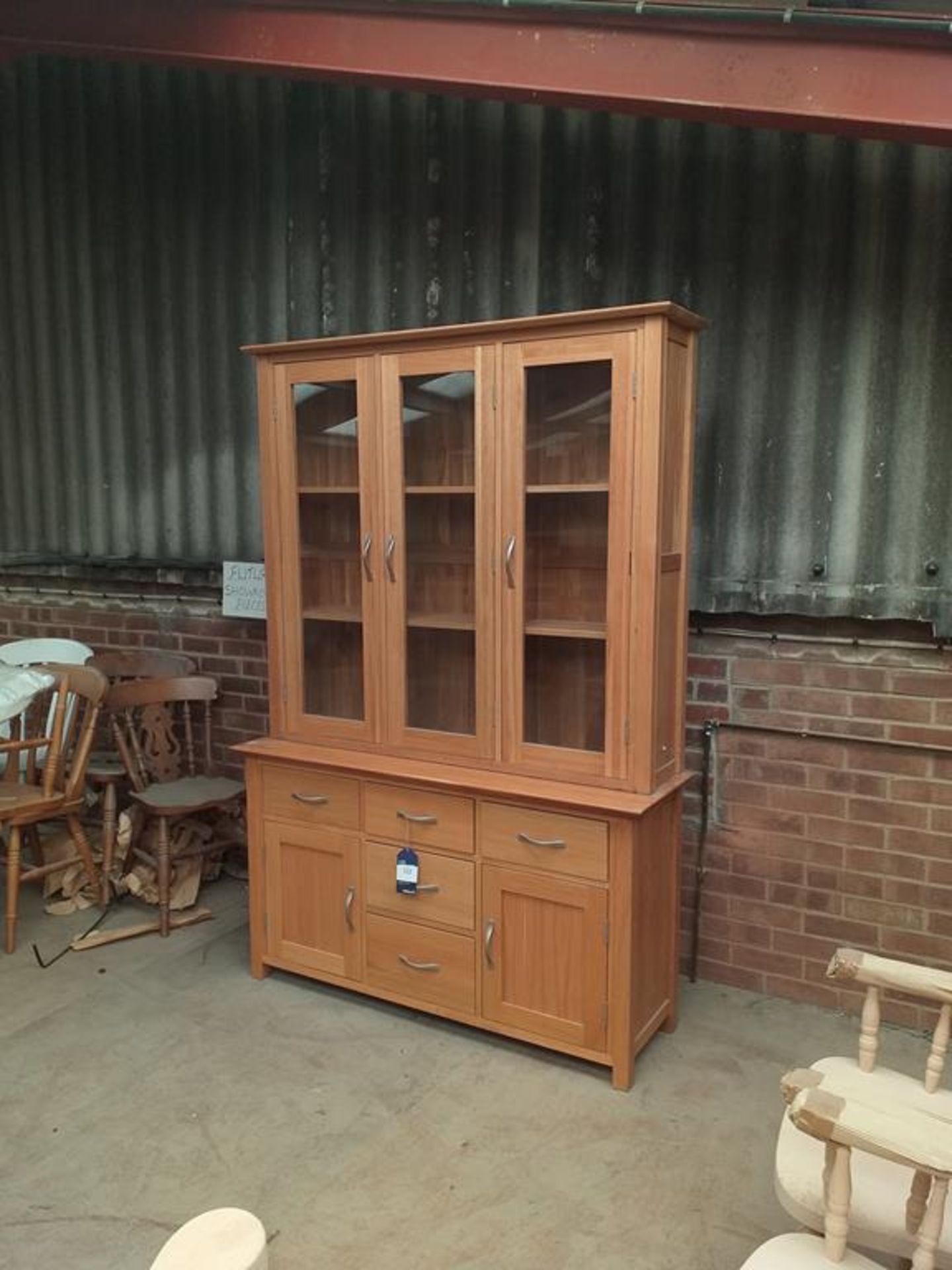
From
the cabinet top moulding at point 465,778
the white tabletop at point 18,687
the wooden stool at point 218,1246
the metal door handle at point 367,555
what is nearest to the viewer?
the wooden stool at point 218,1246

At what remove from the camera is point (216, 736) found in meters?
4.04

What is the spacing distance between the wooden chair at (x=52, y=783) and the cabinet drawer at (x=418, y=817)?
4.20 ft

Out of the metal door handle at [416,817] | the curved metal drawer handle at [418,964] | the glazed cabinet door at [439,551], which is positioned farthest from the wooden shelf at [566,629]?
the curved metal drawer handle at [418,964]

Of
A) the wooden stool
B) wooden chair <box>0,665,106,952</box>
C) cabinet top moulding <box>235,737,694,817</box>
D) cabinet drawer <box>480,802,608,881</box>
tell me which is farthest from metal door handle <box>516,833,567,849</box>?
wooden chair <box>0,665,106,952</box>

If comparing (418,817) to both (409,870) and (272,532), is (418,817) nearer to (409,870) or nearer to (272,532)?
(409,870)

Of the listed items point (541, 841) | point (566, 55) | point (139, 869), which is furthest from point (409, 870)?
point (566, 55)

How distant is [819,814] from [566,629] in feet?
3.29

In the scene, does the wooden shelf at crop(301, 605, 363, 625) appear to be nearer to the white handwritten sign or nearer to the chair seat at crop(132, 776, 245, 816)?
the white handwritten sign

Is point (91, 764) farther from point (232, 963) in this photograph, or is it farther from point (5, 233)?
point (5, 233)

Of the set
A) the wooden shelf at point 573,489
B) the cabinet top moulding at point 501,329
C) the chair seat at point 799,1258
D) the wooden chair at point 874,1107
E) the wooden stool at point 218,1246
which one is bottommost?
the chair seat at point 799,1258

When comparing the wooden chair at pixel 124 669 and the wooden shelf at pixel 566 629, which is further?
the wooden chair at pixel 124 669

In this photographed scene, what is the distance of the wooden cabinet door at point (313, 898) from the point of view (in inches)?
117

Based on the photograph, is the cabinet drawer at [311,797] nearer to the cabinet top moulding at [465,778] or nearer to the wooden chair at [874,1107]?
the cabinet top moulding at [465,778]

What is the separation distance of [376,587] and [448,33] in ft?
4.87
